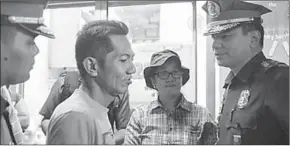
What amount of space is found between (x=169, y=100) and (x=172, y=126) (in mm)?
99

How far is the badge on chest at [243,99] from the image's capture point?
1.51 meters

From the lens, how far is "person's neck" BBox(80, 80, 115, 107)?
151cm

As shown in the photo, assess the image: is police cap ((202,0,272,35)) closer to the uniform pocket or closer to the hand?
the uniform pocket

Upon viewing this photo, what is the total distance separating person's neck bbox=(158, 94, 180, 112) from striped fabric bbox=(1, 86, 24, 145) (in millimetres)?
547

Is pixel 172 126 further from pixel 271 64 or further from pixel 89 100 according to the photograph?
pixel 271 64

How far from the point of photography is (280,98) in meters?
1.50

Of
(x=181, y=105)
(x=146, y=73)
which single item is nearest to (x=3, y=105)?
(x=146, y=73)

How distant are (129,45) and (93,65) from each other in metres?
0.16

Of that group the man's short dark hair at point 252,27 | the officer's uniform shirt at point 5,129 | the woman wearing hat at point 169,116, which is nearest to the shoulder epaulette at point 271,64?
the man's short dark hair at point 252,27

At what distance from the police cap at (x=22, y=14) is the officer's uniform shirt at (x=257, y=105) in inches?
30.0

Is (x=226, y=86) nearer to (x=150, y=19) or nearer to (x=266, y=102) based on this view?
(x=266, y=102)

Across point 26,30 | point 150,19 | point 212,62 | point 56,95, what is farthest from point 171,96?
point 26,30

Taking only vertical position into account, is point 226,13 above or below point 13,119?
above

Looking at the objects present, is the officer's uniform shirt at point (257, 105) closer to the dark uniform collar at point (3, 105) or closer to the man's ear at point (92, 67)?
the man's ear at point (92, 67)
